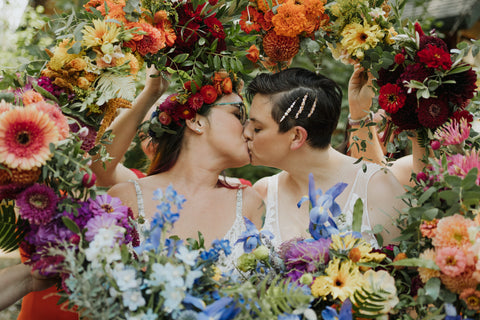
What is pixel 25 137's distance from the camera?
151 centimetres

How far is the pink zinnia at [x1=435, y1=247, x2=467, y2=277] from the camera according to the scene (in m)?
1.41

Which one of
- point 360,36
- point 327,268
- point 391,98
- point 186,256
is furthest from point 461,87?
point 186,256

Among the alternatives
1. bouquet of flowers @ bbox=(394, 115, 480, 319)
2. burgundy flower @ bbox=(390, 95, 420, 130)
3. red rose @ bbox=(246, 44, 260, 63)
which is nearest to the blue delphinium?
bouquet of flowers @ bbox=(394, 115, 480, 319)

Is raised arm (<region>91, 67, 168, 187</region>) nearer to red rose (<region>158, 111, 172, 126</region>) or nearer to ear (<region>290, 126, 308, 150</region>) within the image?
red rose (<region>158, 111, 172, 126</region>)

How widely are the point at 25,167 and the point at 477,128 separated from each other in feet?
5.88

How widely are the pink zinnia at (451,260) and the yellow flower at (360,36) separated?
3.81ft

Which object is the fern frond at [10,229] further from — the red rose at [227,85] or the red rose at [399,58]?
the red rose at [399,58]

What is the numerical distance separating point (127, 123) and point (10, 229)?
117cm

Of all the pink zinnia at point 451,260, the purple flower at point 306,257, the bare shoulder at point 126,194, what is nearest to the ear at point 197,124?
the bare shoulder at point 126,194

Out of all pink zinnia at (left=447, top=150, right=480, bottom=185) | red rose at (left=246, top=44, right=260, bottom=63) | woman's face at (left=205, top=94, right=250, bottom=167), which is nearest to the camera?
pink zinnia at (left=447, top=150, right=480, bottom=185)

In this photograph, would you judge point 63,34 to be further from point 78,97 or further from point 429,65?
point 429,65

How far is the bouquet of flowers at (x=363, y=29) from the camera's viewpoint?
7.44 ft

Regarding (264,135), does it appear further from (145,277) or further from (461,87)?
(145,277)

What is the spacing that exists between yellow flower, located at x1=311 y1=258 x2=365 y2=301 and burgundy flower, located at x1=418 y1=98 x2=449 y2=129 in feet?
2.68
